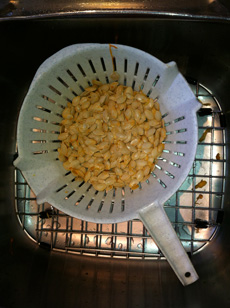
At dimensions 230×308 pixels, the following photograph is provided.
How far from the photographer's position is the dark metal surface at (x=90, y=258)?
690 mm

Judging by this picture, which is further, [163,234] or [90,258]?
[90,258]

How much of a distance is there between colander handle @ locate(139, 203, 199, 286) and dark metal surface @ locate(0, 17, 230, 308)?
0.60 ft

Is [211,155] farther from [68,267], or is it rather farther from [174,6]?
[68,267]

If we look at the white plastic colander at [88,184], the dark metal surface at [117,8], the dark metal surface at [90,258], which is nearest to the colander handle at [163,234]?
the white plastic colander at [88,184]

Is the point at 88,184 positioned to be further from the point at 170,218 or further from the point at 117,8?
the point at 117,8

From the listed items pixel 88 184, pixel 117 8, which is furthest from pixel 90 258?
pixel 117 8

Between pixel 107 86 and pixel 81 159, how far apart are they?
184 mm

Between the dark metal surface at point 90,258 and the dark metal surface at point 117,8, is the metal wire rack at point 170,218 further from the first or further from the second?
the dark metal surface at point 117,8

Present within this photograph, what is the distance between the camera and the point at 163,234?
59cm

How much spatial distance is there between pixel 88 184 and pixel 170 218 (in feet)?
0.80

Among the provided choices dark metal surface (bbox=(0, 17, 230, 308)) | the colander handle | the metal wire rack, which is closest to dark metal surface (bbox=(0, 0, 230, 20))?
dark metal surface (bbox=(0, 17, 230, 308))

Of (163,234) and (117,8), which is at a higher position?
(117,8)

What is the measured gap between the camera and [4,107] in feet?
2.54

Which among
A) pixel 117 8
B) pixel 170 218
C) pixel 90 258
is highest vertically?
pixel 117 8
